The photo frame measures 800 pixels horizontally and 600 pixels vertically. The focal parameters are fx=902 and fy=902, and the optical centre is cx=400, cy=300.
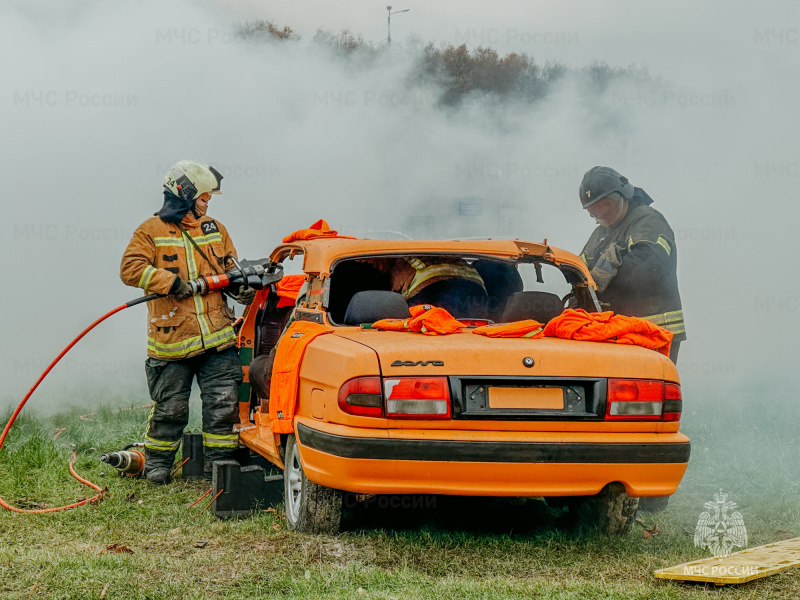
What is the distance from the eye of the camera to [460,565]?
A: 3781 millimetres

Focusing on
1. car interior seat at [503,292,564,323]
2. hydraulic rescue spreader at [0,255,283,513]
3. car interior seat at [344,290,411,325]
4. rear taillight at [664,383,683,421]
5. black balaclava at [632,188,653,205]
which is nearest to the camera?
rear taillight at [664,383,683,421]

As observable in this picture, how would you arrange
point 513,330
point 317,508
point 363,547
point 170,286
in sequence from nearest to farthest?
point 363,547 < point 317,508 < point 513,330 < point 170,286

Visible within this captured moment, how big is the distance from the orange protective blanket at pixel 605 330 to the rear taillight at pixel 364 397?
41.1 inches

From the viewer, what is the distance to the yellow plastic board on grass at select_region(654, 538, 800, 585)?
11.3 feet

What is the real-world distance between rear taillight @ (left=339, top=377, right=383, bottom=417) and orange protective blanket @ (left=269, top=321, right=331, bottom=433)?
1.92ft

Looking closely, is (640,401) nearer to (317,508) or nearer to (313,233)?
(317,508)

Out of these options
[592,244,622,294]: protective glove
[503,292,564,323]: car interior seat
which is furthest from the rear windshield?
[592,244,622,294]: protective glove

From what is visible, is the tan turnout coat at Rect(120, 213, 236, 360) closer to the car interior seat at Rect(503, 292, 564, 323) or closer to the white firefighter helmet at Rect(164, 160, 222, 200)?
the white firefighter helmet at Rect(164, 160, 222, 200)

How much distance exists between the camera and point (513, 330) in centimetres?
418

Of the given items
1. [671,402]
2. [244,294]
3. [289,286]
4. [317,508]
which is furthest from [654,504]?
[244,294]

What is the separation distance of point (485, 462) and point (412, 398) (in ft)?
1.32

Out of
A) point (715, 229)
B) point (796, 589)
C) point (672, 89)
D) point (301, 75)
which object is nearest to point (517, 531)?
point (796, 589)

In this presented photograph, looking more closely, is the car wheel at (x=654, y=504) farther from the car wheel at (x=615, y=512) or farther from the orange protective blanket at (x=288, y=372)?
the orange protective blanket at (x=288, y=372)

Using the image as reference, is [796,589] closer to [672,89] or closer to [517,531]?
[517,531]
